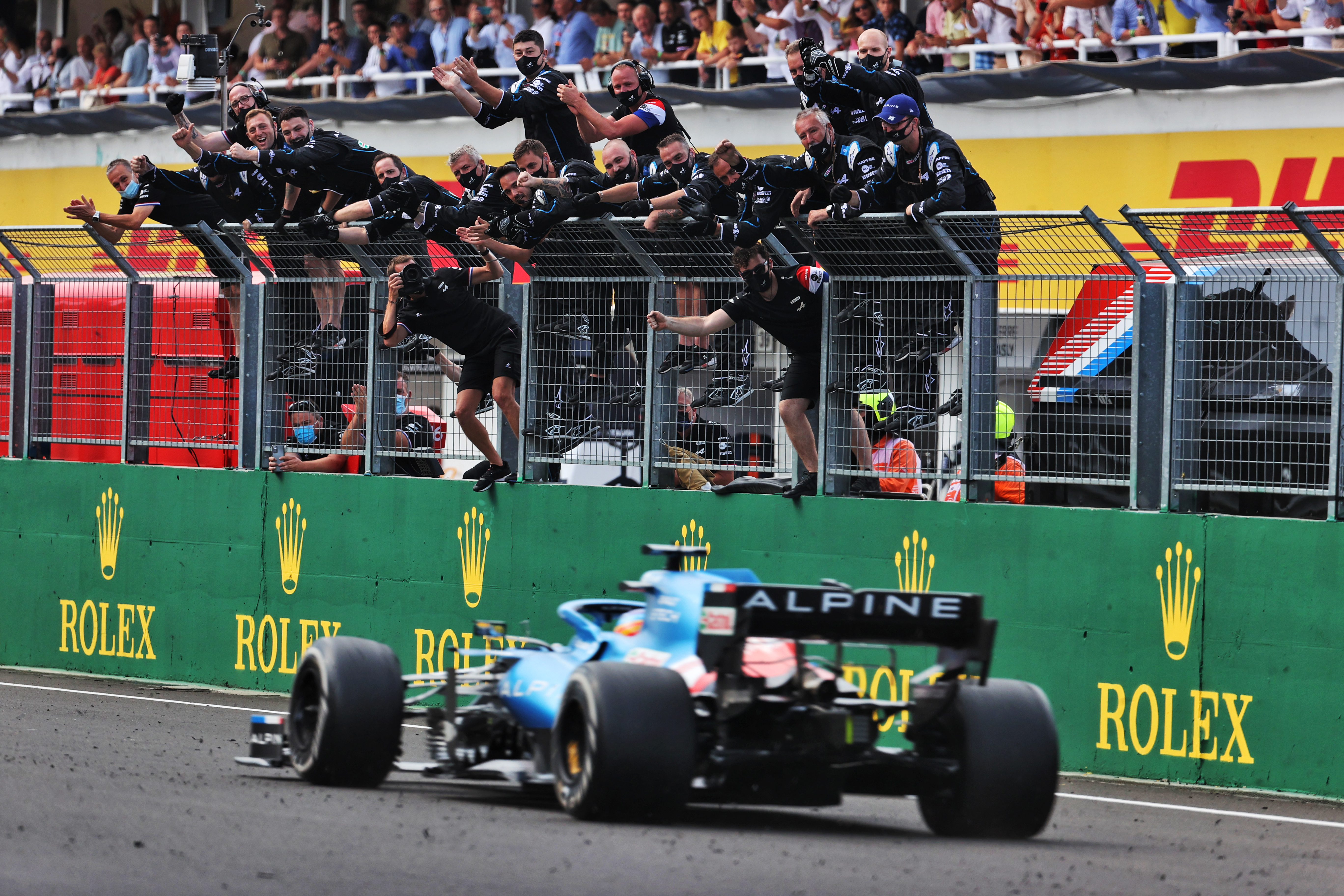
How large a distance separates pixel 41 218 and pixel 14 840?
21995 mm

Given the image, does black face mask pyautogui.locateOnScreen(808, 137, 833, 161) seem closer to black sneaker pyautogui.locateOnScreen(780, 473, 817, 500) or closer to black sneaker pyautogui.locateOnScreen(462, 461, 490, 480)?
black sneaker pyautogui.locateOnScreen(780, 473, 817, 500)

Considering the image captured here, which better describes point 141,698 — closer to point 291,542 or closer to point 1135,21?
point 291,542

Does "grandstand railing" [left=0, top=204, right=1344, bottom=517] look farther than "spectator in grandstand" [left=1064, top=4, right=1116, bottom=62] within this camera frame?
No

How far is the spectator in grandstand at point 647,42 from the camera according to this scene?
22656 mm

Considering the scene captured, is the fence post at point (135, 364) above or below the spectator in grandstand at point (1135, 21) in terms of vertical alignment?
below

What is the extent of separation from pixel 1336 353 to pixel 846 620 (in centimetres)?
393

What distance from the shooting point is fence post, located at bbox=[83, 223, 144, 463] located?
15047mm

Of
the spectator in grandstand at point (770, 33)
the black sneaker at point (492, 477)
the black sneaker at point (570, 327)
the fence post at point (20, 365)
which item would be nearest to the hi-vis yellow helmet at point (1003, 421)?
the black sneaker at point (570, 327)

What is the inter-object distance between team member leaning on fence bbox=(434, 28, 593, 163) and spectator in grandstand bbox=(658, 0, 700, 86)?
28.1 feet

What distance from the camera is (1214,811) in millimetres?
9398

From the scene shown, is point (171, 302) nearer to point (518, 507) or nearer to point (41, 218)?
point (518, 507)

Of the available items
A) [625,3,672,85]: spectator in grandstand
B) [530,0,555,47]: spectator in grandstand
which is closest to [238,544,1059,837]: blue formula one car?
[625,3,672,85]: spectator in grandstand

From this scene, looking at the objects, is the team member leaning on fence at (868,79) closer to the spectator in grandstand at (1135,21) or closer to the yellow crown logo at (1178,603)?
the yellow crown logo at (1178,603)

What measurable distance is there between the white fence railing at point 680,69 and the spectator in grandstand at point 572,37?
23cm
